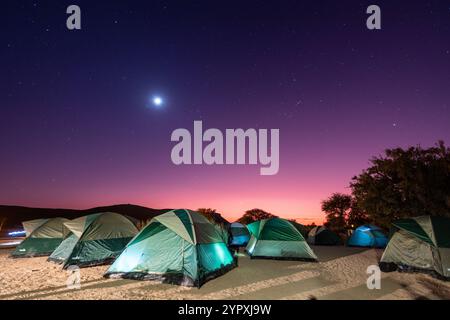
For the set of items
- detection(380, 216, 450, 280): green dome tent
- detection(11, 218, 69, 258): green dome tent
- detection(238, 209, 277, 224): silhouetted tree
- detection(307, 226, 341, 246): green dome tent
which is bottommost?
detection(238, 209, 277, 224): silhouetted tree

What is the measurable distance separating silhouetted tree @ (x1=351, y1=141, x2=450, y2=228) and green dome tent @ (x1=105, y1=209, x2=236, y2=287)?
1709 cm

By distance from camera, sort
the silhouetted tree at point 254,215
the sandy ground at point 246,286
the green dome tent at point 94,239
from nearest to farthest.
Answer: the sandy ground at point 246,286 < the green dome tent at point 94,239 < the silhouetted tree at point 254,215

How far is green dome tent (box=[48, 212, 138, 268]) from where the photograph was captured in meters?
10.8

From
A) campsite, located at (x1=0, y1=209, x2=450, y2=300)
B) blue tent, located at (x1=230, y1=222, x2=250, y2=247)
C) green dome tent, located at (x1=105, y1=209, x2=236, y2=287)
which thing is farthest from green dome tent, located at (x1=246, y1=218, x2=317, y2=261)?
blue tent, located at (x1=230, y1=222, x2=250, y2=247)

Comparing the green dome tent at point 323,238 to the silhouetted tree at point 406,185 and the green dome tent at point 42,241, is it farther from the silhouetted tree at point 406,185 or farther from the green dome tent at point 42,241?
the green dome tent at point 42,241

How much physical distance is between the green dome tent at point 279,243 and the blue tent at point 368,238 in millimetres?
10123

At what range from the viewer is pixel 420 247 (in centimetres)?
1000

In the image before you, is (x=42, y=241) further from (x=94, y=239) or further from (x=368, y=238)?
(x=368, y=238)

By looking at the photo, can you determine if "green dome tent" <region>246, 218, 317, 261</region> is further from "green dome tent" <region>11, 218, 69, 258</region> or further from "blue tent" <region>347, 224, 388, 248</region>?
"blue tent" <region>347, 224, 388, 248</region>

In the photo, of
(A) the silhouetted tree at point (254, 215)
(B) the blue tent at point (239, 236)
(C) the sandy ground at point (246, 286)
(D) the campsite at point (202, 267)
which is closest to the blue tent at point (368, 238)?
(B) the blue tent at point (239, 236)

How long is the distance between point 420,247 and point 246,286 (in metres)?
6.54

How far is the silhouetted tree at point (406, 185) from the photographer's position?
20.1 m
